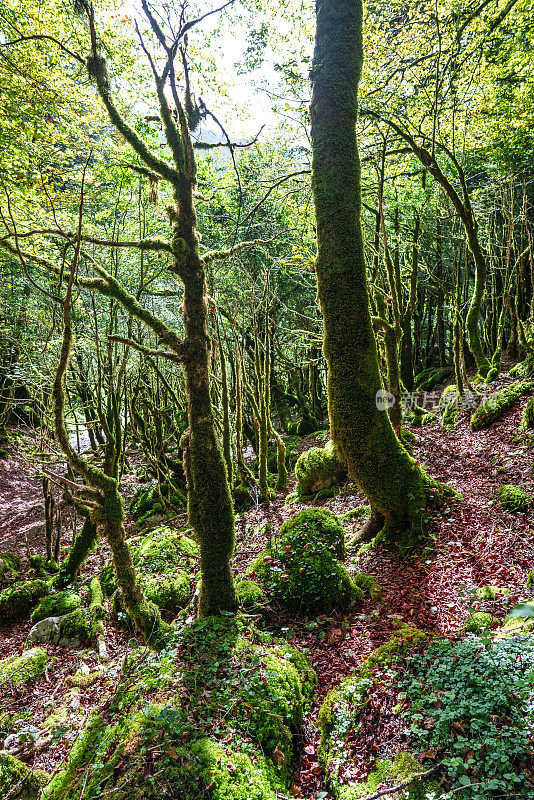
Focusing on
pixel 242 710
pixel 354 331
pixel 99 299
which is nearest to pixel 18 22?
pixel 99 299

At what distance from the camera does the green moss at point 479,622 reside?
10.8 feet

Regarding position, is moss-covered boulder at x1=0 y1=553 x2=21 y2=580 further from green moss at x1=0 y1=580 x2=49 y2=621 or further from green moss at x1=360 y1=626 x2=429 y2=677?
green moss at x1=360 y1=626 x2=429 y2=677

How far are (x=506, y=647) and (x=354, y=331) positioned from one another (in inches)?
144

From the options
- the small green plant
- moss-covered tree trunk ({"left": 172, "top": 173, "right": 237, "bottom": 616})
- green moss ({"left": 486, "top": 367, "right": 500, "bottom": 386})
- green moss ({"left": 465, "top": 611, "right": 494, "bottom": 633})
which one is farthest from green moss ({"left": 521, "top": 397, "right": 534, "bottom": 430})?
moss-covered tree trunk ({"left": 172, "top": 173, "right": 237, "bottom": 616})

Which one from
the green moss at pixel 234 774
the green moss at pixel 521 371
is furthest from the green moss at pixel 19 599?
the green moss at pixel 521 371

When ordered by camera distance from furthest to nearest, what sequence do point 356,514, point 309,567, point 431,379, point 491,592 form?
point 431,379 < point 356,514 < point 309,567 < point 491,592

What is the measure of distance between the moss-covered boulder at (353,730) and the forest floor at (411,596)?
10 centimetres

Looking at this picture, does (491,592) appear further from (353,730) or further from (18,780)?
(18,780)

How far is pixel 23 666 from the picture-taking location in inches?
219

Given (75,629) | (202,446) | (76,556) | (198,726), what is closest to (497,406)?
(202,446)

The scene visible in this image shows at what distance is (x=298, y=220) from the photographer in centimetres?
988

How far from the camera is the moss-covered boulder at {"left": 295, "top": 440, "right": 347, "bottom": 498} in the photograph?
339 inches

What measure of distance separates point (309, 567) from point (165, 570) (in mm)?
3031

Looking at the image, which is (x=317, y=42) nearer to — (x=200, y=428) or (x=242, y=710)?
(x=200, y=428)
